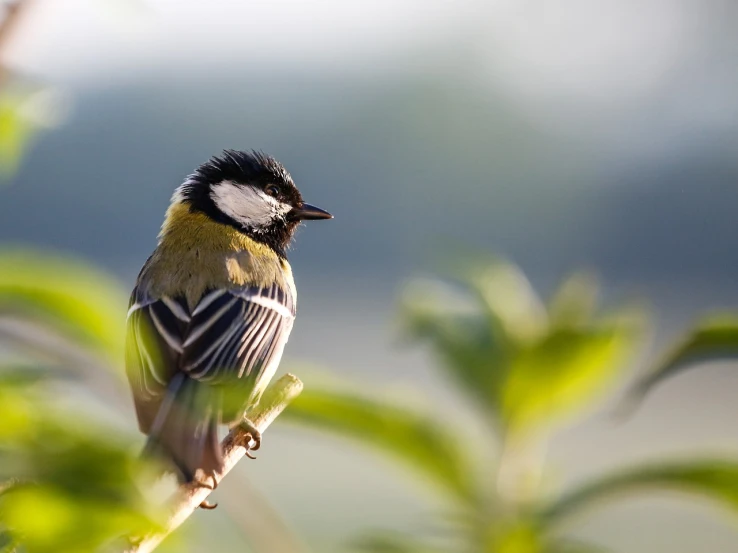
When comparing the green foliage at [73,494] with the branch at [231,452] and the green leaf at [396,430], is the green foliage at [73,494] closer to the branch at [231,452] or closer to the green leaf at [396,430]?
the branch at [231,452]

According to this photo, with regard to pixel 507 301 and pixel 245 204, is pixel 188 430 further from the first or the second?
pixel 245 204

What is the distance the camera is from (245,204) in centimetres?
311

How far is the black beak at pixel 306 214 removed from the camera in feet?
10.7

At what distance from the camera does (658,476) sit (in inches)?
51.2

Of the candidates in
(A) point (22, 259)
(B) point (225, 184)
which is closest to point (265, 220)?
(B) point (225, 184)

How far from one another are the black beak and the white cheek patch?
77 mm

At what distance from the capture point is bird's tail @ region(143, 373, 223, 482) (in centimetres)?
145

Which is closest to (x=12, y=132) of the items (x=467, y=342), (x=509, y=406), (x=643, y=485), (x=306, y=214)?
(x=467, y=342)

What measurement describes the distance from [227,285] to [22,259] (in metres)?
1.70

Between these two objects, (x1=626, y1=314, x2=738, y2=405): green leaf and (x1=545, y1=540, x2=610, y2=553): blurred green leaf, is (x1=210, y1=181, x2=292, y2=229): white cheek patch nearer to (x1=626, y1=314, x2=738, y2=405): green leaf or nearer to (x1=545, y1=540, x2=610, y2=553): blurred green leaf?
(x1=545, y1=540, x2=610, y2=553): blurred green leaf

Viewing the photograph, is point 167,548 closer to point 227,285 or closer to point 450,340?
point 450,340

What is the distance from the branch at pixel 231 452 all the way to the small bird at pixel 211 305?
4cm

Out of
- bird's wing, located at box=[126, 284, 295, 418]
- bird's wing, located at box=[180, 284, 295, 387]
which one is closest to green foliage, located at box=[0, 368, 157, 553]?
bird's wing, located at box=[126, 284, 295, 418]

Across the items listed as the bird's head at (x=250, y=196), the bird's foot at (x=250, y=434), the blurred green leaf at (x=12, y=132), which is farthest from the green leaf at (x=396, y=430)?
the bird's head at (x=250, y=196)
